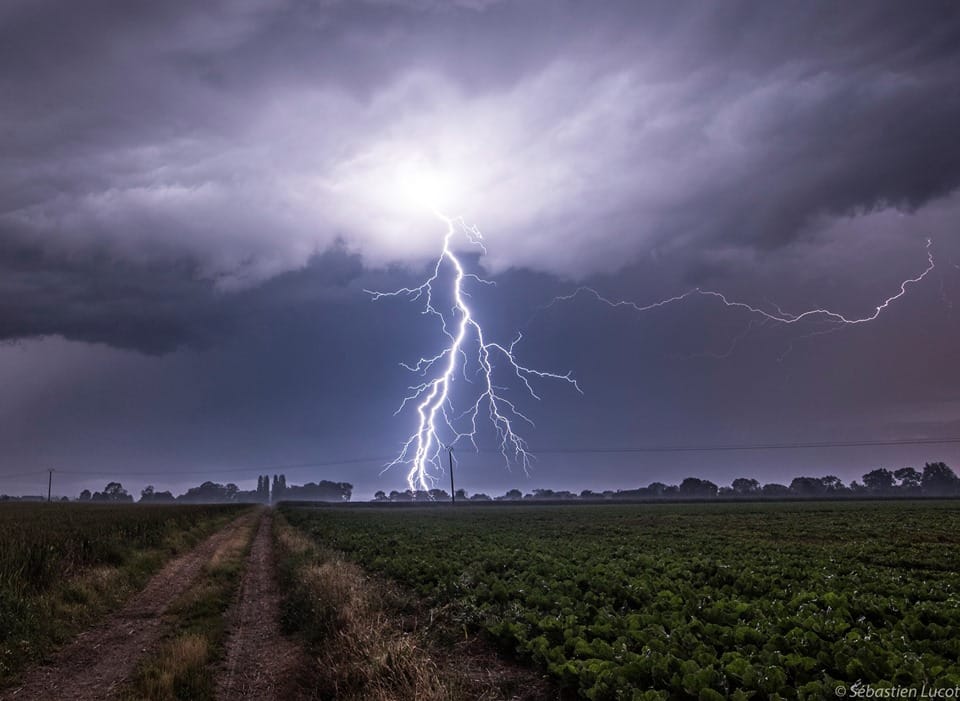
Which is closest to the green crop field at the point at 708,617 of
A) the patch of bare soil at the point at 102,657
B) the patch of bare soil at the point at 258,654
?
the patch of bare soil at the point at 258,654

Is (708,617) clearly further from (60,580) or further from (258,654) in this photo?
(60,580)

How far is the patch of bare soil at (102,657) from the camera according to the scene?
9102mm

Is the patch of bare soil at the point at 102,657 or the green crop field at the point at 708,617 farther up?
the green crop field at the point at 708,617

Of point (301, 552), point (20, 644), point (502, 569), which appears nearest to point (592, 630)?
point (502, 569)

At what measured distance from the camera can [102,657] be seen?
35.6 ft

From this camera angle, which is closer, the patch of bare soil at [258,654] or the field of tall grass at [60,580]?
the patch of bare soil at [258,654]

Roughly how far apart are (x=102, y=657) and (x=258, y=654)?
3019 millimetres

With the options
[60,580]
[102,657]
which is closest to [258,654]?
[102,657]

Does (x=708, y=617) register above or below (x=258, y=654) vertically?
above

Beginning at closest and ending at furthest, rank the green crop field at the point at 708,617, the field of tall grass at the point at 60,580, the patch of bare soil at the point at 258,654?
the green crop field at the point at 708,617 → the patch of bare soil at the point at 258,654 → the field of tall grass at the point at 60,580

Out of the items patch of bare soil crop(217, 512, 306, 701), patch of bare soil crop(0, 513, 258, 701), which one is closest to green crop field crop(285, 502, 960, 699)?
patch of bare soil crop(217, 512, 306, 701)

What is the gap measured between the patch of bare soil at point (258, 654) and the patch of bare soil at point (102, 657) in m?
1.66

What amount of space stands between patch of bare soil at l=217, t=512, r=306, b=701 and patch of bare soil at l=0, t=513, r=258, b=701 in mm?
1657

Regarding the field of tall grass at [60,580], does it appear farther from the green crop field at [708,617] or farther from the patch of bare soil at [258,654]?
the green crop field at [708,617]
